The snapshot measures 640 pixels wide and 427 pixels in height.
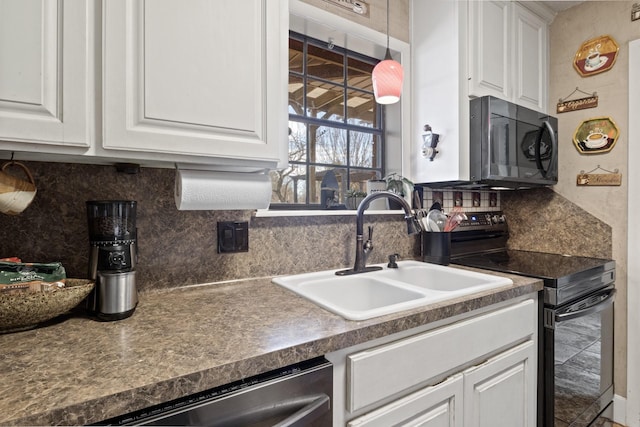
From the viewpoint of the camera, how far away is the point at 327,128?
5.88ft

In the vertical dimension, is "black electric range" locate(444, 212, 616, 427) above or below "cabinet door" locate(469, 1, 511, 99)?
below

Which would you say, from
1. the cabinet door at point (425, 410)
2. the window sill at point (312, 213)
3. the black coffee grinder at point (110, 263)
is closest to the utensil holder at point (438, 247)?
the window sill at point (312, 213)

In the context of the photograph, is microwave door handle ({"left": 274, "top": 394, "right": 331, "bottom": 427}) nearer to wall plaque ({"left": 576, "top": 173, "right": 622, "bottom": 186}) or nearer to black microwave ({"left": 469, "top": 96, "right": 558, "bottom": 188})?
black microwave ({"left": 469, "top": 96, "right": 558, "bottom": 188})

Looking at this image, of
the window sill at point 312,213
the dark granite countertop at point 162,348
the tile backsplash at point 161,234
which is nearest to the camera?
the dark granite countertop at point 162,348

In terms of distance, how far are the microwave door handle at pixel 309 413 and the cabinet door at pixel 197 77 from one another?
2.23 ft

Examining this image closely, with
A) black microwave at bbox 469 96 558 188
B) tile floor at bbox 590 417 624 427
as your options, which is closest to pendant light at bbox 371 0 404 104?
black microwave at bbox 469 96 558 188

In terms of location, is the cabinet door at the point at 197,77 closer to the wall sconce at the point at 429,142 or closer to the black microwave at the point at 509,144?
the wall sconce at the point at 429,142

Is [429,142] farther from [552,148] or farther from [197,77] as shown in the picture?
[197,77]

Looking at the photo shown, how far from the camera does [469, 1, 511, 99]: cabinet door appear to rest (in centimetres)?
169

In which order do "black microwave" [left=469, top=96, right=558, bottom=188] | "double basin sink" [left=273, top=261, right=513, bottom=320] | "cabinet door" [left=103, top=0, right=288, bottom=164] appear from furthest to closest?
1. "black microwave" [left=469, top=96, right=558, bottom=188]
2. "double basin sink" [left=273, top=261, right=513, bottom=320]
3. "cabinet door" [left=103, top=0, right=288, bottom=164]

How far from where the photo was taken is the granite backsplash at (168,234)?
98cm

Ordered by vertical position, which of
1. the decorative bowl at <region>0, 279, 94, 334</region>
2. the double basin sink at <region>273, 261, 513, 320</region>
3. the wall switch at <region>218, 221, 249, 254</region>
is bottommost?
the double basin sink at <region>273, 261, 513, 320</region>

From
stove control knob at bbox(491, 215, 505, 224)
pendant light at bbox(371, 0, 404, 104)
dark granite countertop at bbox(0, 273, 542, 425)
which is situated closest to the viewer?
dark granite countertop at bbox(0, 273, 542, 425)

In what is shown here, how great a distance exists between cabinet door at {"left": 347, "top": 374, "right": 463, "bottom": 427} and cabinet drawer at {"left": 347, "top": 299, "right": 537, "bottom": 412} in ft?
0.13
